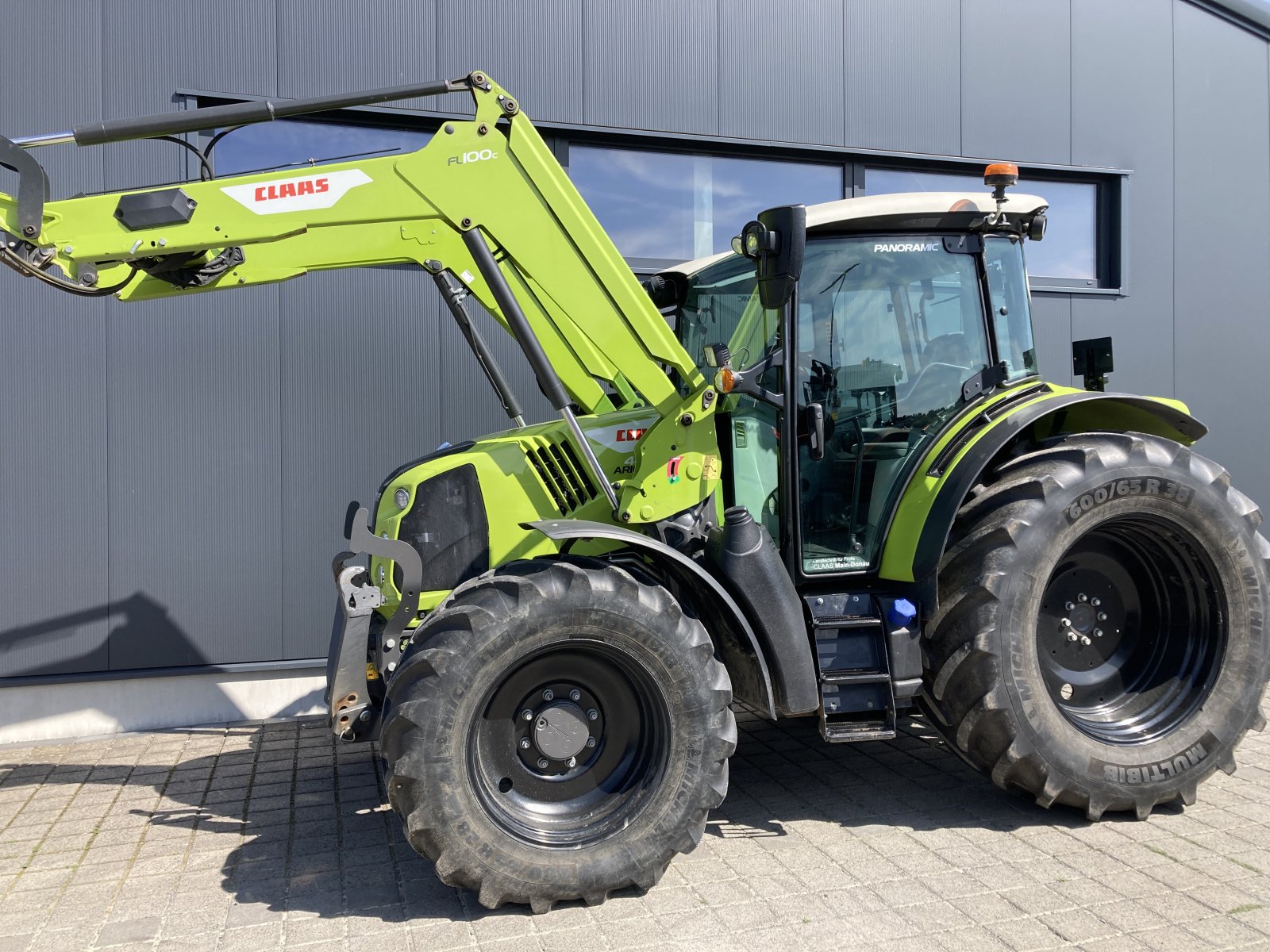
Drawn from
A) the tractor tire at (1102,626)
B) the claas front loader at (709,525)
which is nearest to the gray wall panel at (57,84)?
the claas front loader at (709,525)

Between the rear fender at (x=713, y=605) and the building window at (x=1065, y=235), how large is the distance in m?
4.59

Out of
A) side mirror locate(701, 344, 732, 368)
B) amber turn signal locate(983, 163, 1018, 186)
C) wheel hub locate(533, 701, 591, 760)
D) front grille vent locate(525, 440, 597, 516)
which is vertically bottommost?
wheel hub locate(533, 701, 591, 760)

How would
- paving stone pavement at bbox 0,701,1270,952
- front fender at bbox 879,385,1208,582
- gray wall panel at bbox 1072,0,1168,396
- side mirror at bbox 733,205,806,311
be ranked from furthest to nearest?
gray wall panel at bbox 1072,0,1168,396 < front fender at bbox 879,385,1208,582 < side mirror at bbox 733,205,806,311 < paving stone pavement at bbox 0,701,1270,952

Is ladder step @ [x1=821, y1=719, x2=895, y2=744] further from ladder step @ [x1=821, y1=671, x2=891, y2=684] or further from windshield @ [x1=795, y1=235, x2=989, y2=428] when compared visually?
windshield @ [x1=795, y1=235, x2=989, y2=428]

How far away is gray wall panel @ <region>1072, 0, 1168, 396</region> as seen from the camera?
24.7 ft

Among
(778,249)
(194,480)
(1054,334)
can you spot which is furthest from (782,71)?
(194,480)

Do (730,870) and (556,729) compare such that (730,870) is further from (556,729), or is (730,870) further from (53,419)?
(53,419)

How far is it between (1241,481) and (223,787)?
7729 millimetres

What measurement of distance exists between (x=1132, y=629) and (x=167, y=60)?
6057 millimetres

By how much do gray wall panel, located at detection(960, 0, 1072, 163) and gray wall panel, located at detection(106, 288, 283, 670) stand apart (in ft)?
17.1

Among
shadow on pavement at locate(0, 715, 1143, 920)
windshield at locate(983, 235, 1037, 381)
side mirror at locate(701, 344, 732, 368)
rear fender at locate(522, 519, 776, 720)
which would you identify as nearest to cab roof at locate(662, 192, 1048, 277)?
windshield at locate(983, 235, 1037, 381)

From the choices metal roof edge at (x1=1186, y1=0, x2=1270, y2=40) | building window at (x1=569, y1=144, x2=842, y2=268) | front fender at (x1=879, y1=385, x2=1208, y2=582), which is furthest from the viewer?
metal roof edge at (x1=1186, y1=0, x2=1270, y2=40)

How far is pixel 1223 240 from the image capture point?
7934mm

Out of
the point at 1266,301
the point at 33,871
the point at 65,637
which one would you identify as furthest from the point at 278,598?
the point at 1266,301
